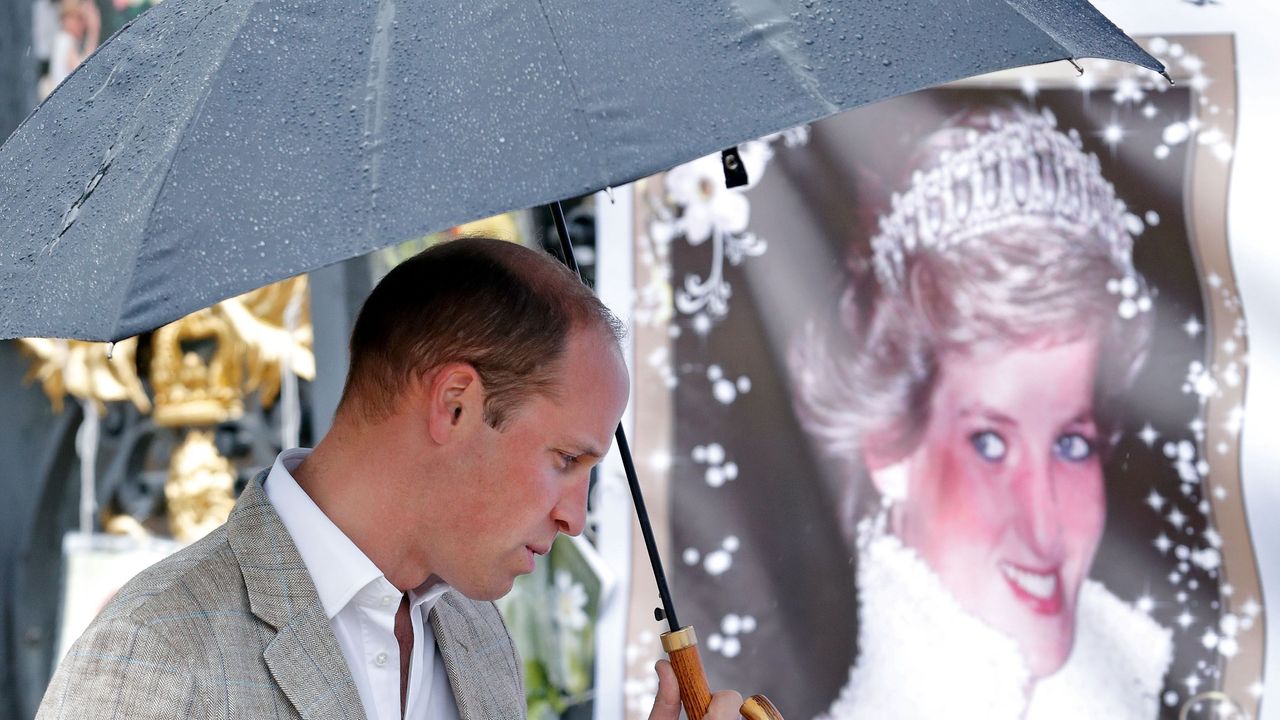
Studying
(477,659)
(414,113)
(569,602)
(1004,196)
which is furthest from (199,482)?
(414,113)

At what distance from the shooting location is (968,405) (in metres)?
2.57

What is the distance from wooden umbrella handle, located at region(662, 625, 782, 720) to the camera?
1.66m

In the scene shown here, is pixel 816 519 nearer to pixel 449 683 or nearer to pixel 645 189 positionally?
pixel 645 189

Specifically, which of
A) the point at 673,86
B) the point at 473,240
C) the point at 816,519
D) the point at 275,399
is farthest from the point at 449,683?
the point at 275,399

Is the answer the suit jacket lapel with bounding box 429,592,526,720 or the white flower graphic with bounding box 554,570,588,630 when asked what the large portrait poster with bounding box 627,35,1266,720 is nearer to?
the white flower graphic with bounding box 554,570,588,630

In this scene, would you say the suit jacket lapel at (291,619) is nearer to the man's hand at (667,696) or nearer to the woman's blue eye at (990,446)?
the man's hand at (667,696)

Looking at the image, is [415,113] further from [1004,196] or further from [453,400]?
[1004,196]

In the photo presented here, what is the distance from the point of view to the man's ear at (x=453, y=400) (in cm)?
151

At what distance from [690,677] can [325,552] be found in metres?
0.48

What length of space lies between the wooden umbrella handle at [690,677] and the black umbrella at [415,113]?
76cm

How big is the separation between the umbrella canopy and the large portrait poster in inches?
51.3

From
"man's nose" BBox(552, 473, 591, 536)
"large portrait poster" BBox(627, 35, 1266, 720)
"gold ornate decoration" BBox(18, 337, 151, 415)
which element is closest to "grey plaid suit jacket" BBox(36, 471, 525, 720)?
"man's nose" BBox(552, 473, 591, 536)

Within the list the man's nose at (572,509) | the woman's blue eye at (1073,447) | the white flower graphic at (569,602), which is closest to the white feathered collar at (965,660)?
the woman's blue eye at (1073,447)

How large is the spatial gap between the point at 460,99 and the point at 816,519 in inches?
64.6
